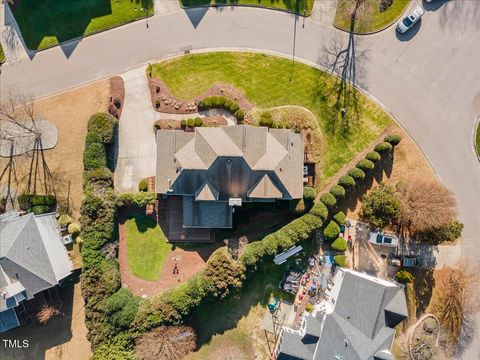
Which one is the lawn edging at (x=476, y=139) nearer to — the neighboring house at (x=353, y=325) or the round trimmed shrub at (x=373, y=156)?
the round trimmed shrub at (x=373, y=156)

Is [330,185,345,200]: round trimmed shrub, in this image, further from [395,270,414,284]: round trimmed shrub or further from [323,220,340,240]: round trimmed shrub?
[395,270,414,284]: round trimmed shrub

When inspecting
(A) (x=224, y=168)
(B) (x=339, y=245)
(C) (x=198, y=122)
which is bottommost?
(B) (x=339, y=245)

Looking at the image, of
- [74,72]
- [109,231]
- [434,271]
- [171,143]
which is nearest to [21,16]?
[74,72]

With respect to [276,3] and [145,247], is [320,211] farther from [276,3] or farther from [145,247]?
[276,3]

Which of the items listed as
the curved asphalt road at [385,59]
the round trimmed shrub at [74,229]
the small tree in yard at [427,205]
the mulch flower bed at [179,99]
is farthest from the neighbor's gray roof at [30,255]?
the small tree in yard at [427,205]

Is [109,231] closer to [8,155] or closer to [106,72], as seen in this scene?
[8,155]

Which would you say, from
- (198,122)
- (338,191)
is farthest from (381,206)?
(198,122)

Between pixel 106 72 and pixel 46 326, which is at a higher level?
pixel 106 72
